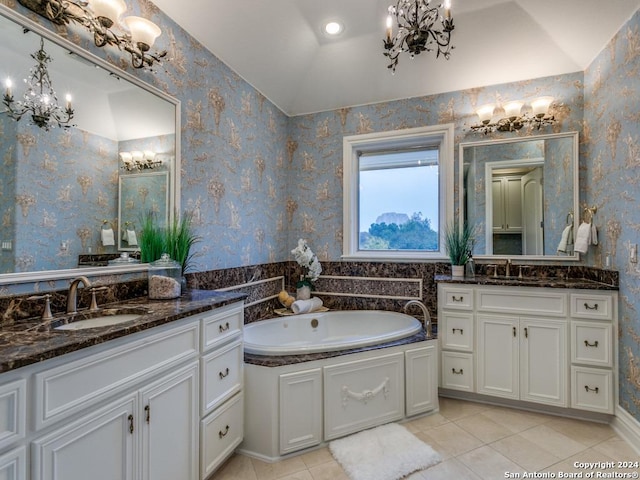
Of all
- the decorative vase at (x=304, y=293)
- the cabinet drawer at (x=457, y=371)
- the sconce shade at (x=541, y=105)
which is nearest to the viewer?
the cabinet drawer at (x=457, y=371)

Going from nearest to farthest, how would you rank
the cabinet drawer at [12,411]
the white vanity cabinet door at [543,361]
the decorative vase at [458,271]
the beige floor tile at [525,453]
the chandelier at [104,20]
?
the cabinet drawer at [12,411] → the chandelier at [104,20] → the beige floor tile at [525,453] → the white vanity cabinet door at [543,361] → the decorative vase at [458,271]

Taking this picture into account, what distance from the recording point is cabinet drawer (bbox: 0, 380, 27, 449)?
2.79 feet

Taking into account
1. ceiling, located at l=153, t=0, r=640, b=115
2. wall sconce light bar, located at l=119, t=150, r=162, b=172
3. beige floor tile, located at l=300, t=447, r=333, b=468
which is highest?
ceiling, located at l=153, t=0, r=640, b=115

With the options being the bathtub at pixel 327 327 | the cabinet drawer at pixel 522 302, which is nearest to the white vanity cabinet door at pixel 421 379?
the bathtub at pixel 327 327

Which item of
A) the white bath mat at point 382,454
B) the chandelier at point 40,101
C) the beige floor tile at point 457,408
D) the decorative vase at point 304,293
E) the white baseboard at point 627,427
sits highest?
→ the chandelier at point 40,101

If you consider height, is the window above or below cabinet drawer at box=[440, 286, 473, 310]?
above

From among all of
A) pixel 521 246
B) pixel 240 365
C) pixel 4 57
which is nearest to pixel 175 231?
pixel 240 365

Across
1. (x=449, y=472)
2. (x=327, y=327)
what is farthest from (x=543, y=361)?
(x=327, y=327)

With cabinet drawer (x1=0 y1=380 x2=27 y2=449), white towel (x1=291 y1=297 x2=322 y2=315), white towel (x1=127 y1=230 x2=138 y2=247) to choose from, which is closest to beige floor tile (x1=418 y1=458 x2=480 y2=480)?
white towel (x1=291 y1=297 x2=322 y2=315)

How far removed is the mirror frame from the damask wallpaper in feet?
0.17

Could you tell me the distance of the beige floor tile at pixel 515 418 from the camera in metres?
2.23

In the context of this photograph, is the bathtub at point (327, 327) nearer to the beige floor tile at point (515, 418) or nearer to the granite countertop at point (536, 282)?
the granite countertop at point (536, 282)

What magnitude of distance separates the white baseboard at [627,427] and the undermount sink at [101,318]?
2.91 m

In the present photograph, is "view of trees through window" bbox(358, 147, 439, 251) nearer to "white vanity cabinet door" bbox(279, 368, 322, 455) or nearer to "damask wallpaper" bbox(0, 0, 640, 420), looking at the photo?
"damask wallpaper" bbox(0, 0, 640, 420)
